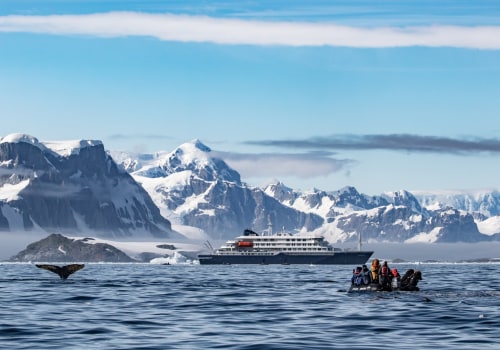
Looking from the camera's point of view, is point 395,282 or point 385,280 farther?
point 395,282

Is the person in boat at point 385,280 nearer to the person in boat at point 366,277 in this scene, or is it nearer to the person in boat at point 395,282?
the person in boat at point 395,282

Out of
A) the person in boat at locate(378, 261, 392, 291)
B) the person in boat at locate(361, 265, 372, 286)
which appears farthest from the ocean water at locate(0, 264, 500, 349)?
the person in boat at locate(361, 265, 372, 286)

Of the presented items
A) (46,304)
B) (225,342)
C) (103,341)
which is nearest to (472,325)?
(225,342)

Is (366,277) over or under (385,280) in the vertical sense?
over

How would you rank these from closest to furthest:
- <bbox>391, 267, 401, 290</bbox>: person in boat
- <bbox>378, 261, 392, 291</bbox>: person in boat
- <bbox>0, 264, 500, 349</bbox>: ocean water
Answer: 1. <bbox>0, 264, 500, 349</bbox>: ocean water
2. <bbox>378, 261, 392, 291</bbox>: person in boat
3. <bbox>391, 267, 401, 290</bbox>: person in boat

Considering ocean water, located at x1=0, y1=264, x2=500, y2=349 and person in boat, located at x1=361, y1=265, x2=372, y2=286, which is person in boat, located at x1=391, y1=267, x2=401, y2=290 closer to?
ocean water, located at x1=0, y1=264, x2=500, y2=349

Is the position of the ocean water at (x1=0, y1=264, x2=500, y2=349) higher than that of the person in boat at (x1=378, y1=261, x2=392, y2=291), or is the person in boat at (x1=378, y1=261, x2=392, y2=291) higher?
the person in boat at (x1=378, y1=261, x2=392, y2=291)

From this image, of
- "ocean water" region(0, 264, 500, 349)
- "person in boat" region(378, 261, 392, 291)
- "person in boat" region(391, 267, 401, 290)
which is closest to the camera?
"ocean water" region(0, 264, 500, 349)

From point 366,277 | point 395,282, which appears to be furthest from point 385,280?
point 366,277

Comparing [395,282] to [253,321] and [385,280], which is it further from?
[253,321]

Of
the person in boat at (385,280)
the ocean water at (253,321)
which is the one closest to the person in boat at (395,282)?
the person in boat at (385,280)

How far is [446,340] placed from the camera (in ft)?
180

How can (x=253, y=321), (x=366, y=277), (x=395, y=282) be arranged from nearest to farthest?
(x=253, y=321) < (x=366, y=277) < (x=395, y=282)

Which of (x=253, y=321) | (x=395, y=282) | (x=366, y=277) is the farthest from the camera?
(x=395, y=282)
